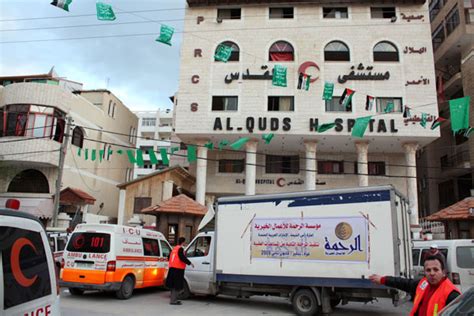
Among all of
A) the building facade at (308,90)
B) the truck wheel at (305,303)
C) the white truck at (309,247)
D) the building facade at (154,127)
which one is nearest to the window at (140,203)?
the building facade at (308,90)

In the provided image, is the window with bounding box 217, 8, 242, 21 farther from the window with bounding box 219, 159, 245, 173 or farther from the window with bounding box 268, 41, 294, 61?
the window with bounding box 219, 159, 245, 173

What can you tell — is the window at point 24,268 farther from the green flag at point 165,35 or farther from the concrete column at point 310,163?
the concrete column at point 310,163

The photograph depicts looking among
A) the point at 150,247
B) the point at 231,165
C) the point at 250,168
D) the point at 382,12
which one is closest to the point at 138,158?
the point at 250,168

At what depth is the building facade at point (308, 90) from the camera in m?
27.1

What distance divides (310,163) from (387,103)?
658 centimetres

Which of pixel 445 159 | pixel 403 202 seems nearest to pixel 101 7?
pixel 403 202

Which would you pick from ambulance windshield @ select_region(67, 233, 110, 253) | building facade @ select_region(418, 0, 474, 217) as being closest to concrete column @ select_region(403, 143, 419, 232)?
building facade @ select_region(418, 0, 474, 217)

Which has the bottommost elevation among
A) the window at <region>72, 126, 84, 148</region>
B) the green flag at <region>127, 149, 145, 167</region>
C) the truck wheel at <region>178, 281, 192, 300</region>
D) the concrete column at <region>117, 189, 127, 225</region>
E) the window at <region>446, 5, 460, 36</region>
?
the truck wheel at <region>178, 281, 192, 300</region>

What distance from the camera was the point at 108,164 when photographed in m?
35.9

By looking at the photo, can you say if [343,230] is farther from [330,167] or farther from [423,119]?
[330,167]

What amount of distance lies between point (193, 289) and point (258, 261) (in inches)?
94.1

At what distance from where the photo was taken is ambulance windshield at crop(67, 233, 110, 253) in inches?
426

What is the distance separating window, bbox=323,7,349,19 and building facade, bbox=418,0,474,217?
8049mm

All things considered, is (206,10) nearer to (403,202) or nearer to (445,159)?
(445,159)
